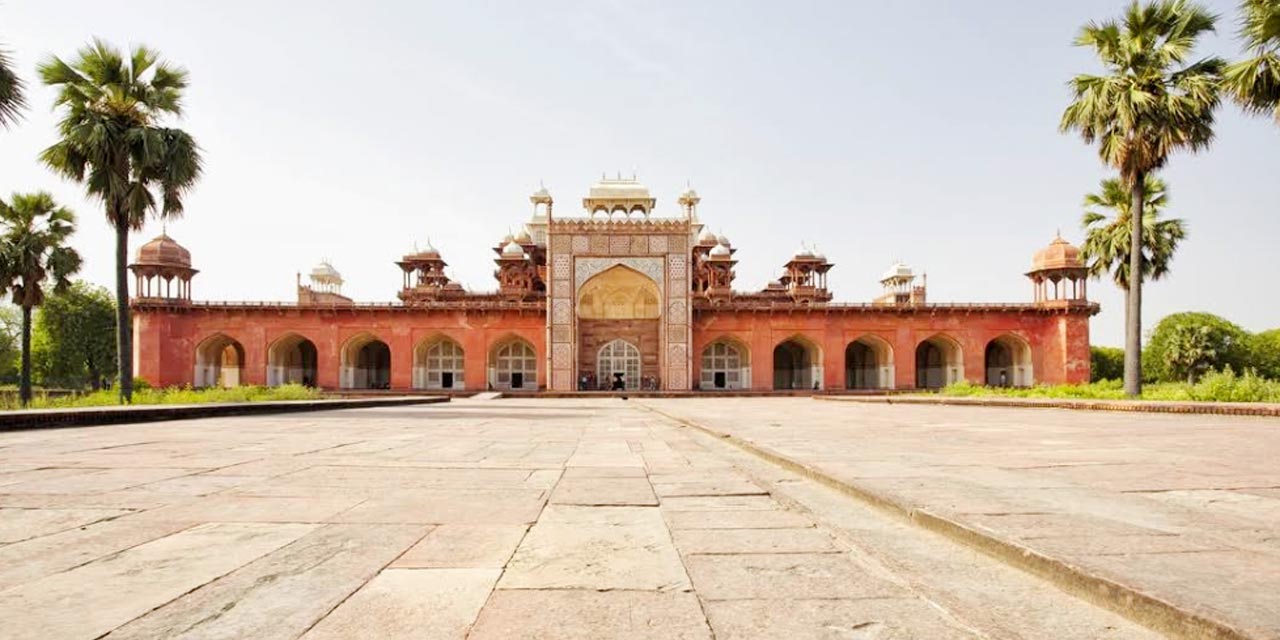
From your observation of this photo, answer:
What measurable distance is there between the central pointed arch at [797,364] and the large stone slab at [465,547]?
32.7m

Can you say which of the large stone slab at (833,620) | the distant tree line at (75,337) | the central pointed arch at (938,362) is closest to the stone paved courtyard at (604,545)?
the large stone slab at (833,620)

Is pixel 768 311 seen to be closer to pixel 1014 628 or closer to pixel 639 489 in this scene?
pixel 639 489

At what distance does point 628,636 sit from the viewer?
1.87m

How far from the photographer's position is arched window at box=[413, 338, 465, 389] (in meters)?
36.2

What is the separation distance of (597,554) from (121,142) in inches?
702

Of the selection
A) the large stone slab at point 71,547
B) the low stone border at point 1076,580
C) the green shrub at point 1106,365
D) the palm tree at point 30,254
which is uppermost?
the palm tree at point 30,254

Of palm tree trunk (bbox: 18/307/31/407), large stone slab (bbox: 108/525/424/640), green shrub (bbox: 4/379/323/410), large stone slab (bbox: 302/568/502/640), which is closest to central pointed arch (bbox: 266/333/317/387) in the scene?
palm tree trunk (bbox: 18/307/31/407)

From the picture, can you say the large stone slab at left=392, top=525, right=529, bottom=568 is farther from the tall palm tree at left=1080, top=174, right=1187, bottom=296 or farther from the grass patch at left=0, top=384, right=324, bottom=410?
the tall palm tree at left=1080, top=174, right=1187, bottom=296

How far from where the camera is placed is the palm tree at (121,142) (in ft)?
51.1

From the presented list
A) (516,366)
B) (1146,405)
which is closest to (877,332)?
(516,366)

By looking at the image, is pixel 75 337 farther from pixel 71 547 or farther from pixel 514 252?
pixel 71 547

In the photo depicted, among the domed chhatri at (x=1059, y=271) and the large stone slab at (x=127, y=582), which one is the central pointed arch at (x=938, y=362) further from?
the large stone slab at (x=127, y=582)

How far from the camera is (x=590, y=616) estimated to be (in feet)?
Result: 6.64

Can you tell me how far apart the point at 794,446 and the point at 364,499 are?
11.9ft
